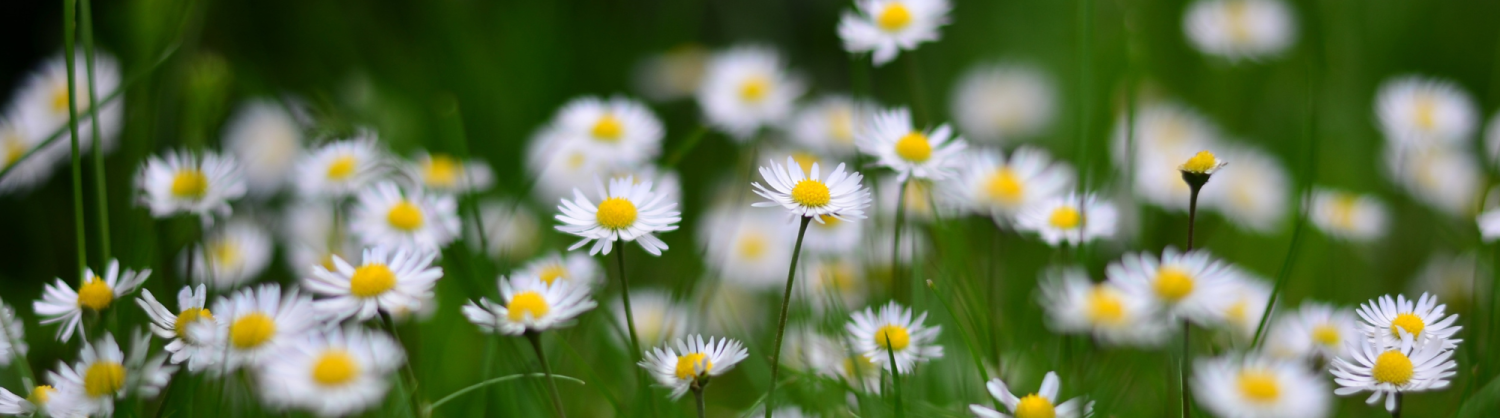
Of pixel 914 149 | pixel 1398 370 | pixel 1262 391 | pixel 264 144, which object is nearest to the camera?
pixel 1398 370

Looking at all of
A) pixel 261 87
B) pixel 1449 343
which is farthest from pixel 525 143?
pixel 1449 343

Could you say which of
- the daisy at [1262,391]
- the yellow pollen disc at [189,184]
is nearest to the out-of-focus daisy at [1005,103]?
the daisy at [1262,391]

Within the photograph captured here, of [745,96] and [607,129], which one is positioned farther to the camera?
[745,96]

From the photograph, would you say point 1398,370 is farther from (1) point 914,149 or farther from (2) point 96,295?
(2) point 96,295

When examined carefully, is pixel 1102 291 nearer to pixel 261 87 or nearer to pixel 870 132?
pixel 870 132

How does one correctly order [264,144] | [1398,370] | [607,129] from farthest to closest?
[264,144], [607,129], [1398,370]

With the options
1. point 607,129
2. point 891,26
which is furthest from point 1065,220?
point 607,129

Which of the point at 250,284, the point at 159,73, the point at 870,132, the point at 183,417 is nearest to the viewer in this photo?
the point at 183,417
